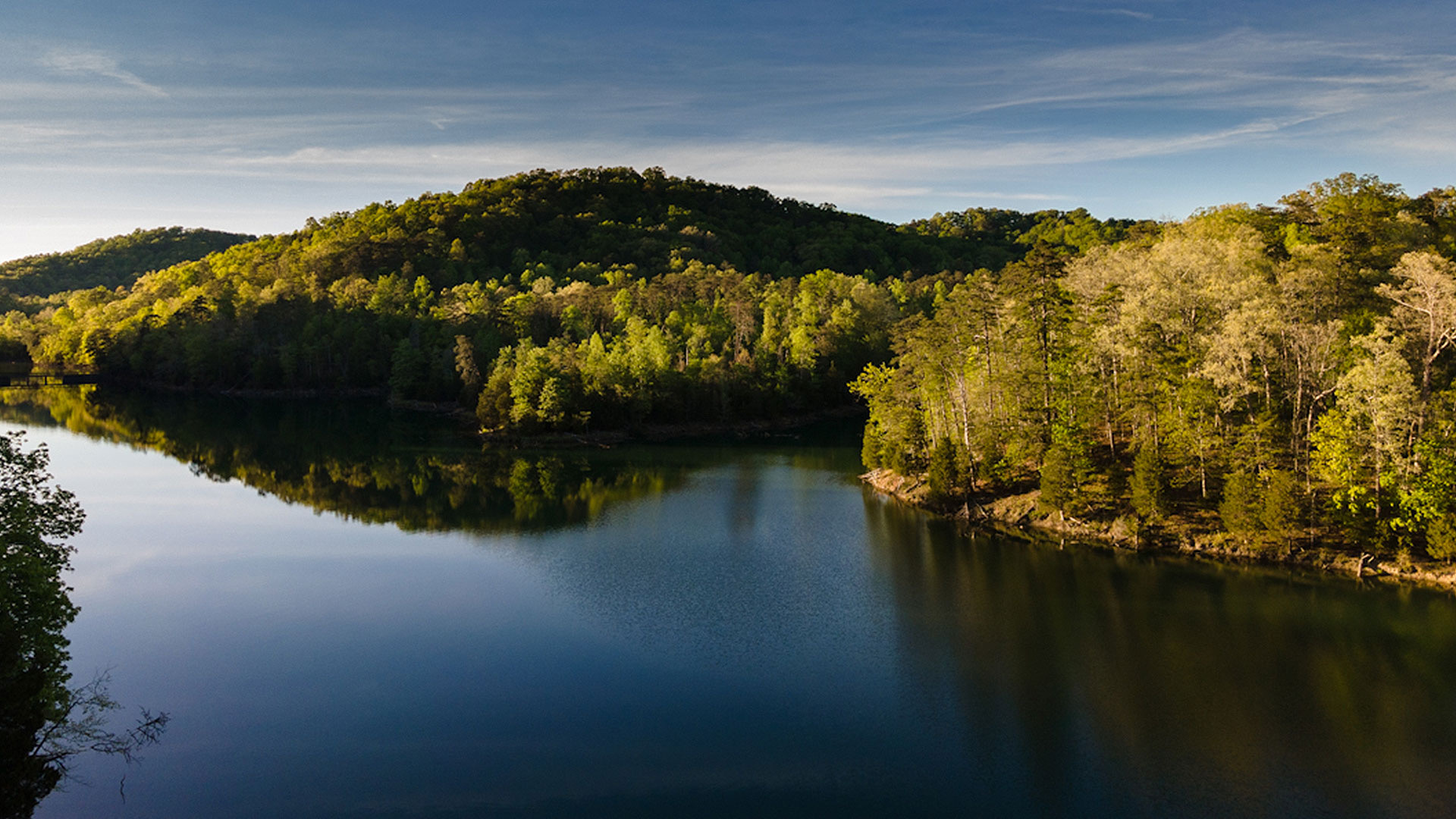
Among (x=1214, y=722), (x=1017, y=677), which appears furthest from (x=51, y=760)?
(x=1214, y=722)

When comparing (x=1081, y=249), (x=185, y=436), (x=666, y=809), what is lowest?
(x=666, y=809)

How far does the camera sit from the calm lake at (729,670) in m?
19.8

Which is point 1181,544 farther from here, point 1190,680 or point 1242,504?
point 1190,680

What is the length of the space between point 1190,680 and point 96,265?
22340cm

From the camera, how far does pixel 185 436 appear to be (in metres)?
77.2

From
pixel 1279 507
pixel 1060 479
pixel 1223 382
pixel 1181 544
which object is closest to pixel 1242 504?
pixel 1279 507

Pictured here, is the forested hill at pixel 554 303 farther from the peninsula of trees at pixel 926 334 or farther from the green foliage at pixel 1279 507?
the green foliage at pixel 1279 507

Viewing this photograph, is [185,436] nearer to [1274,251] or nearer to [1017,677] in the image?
[1017,677]

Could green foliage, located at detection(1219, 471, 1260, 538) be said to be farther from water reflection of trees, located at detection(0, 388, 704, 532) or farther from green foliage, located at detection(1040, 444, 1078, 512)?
water reflection of trees, located at detection(0, 388, 704, 532)

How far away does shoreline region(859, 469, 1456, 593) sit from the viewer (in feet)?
109

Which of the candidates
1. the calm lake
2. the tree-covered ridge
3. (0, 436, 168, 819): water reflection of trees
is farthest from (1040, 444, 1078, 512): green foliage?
(0, 436, 168, 819): water reflection of trees

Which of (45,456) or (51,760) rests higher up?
(45,456)

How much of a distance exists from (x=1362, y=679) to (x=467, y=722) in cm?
2613

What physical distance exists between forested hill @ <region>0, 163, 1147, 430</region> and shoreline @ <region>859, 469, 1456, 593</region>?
38775 millimetres
